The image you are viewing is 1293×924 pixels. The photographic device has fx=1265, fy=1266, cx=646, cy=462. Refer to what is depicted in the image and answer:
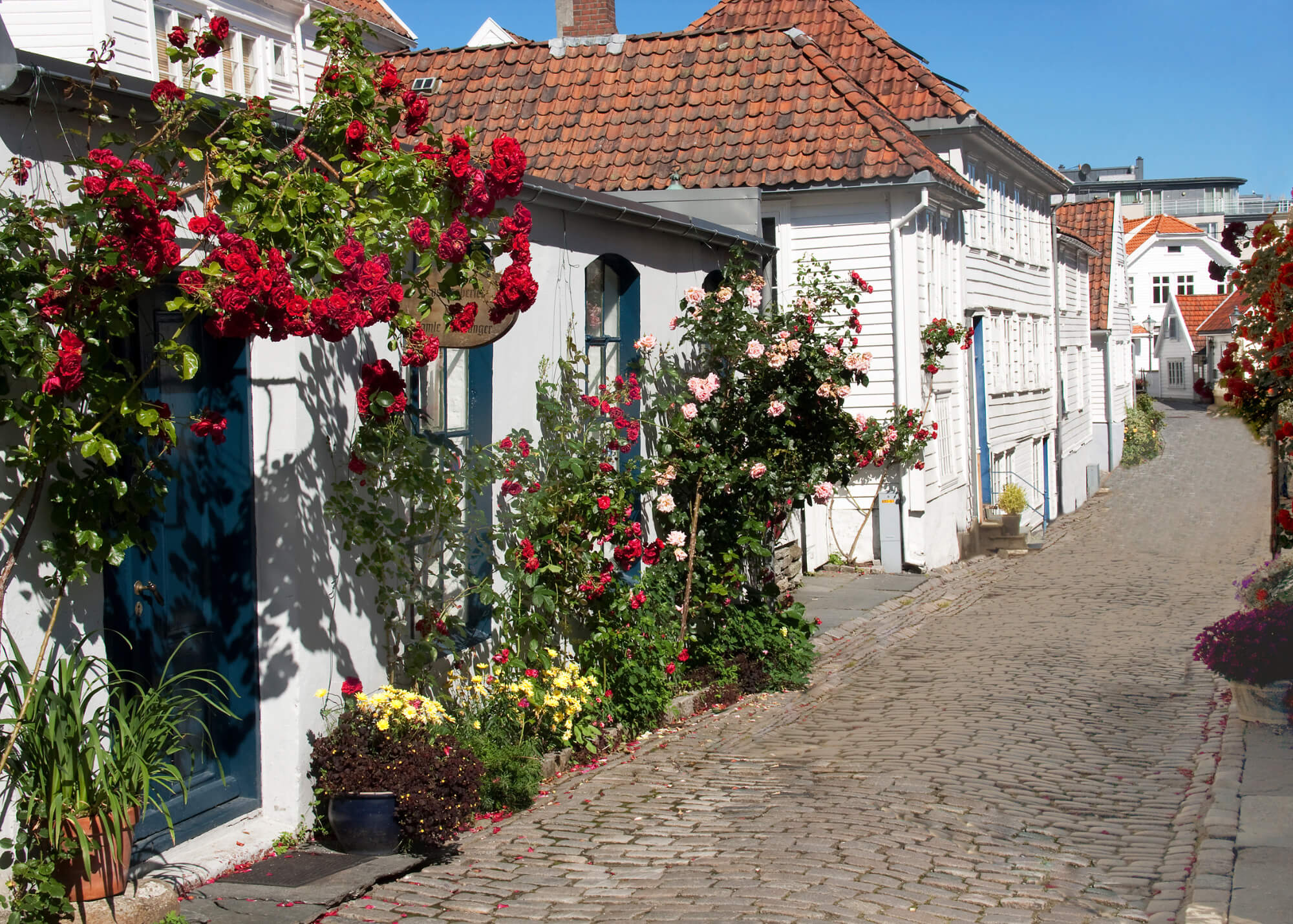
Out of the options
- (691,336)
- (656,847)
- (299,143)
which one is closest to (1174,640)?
(691,336)

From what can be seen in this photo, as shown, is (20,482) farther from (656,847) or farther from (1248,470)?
(1248,470)

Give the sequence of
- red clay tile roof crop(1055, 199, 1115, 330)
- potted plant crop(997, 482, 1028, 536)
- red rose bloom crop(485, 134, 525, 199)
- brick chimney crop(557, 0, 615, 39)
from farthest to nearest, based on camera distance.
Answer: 1. red clay tile roof crop(1055, 199, 1115, 330)
2. potted plant crop(997, 482, 1028, 536)
3. brick chimney crop(557, 0, 615, 39)
4. red rose bloom crop(485, 134, 525, 199)

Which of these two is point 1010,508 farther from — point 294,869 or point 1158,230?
point 1158,230

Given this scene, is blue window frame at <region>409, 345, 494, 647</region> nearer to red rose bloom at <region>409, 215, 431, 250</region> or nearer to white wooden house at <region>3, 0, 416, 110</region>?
red rose bloom at <region>409, 215, 431, 250</region>

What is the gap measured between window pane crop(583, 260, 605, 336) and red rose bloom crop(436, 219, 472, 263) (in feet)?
11.8

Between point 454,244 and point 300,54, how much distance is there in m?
16.7

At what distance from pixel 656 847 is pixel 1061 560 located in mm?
15565

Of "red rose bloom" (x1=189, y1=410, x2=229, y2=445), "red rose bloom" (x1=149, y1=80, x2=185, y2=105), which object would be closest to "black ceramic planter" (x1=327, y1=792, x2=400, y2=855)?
"red rose bloom" (x1=189, y1=410, x2=229, y2=445)

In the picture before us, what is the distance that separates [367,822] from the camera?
5812 millimetres

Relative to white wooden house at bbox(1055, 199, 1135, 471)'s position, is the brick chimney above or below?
above

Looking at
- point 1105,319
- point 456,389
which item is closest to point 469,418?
point 456,389

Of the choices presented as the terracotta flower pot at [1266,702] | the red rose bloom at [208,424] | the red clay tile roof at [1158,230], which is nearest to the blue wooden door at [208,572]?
the red rose bloom at [208,424]

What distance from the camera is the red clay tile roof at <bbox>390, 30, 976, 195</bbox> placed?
53.9ft

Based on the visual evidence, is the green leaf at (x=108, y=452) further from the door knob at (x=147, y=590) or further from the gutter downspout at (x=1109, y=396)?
the gutter downspout at (x=1109, y=396)
